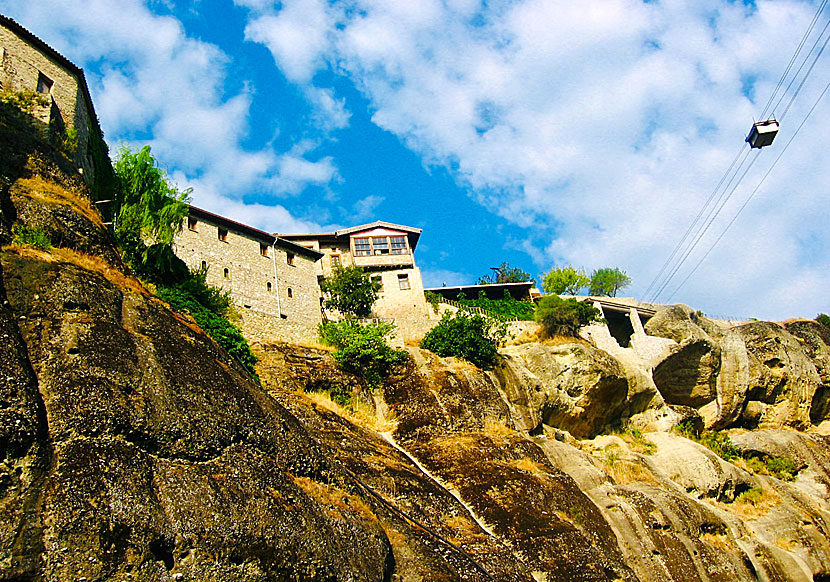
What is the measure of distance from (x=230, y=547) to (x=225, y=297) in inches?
897

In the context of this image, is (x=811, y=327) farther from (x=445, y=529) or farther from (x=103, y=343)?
(x=103, y=343)

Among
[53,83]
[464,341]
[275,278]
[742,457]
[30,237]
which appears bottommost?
[742,457]

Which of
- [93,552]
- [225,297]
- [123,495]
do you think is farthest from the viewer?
[225,297]

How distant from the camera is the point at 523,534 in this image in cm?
1992

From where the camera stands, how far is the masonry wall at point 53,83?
24.6 metres

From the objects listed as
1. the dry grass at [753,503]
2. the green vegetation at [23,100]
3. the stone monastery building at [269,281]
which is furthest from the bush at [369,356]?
the dry grass at [753,503]

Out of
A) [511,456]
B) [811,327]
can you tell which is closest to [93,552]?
[511,456]

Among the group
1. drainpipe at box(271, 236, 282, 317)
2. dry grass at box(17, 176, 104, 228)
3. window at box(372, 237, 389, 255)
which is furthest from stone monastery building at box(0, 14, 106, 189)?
window at box(372, 237, 389, 255)

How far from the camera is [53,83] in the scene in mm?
26547

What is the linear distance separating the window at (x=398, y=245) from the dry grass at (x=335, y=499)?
37922mm

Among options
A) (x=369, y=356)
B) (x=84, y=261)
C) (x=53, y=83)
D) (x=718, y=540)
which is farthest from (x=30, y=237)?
(x=718, y=540)

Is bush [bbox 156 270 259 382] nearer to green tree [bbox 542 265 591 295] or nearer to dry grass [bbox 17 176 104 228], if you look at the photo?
dry grass [bbox 17 176 104 228]

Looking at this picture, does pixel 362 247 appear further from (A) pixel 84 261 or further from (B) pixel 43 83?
(A) pixel 84 261

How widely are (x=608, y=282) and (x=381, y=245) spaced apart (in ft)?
85.1
